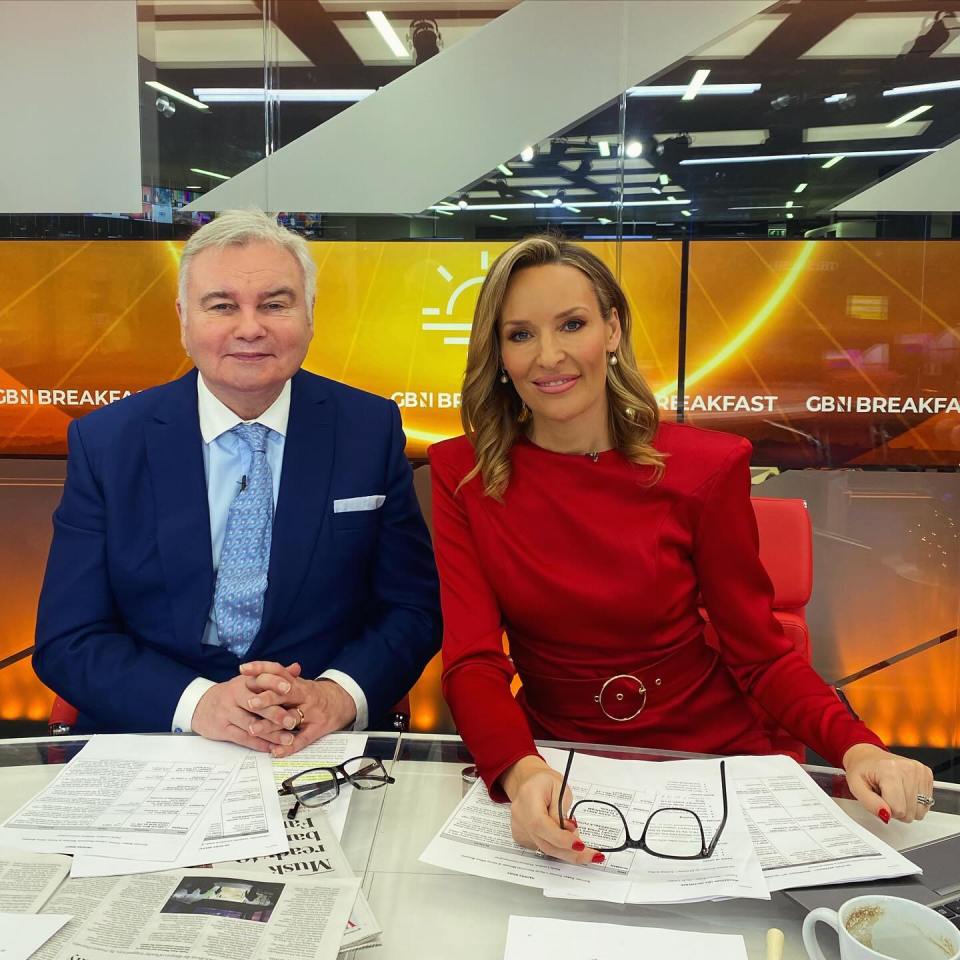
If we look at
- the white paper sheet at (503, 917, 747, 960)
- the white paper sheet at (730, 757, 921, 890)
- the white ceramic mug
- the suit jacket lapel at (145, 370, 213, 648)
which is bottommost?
the white paper sheet at (503, 917, 747, 960)

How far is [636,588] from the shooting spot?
1.71 meters

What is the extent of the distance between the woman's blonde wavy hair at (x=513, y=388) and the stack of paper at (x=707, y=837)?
647mm

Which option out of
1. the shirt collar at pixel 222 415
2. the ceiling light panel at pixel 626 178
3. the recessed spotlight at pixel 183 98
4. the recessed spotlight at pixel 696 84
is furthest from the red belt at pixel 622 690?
the recessed spotlight at pixel 183 98

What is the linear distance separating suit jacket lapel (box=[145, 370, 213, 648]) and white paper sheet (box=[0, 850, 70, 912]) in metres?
0.76

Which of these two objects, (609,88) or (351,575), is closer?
(351,575)

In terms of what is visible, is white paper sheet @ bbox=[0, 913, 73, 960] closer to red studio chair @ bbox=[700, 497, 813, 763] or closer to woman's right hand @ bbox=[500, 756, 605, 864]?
woman's right hand @ bbox=[500, 756, 605, 864]

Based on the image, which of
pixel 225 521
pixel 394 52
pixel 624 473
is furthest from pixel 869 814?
pixel 394 52

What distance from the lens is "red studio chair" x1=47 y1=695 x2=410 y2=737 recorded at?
6.04 ft

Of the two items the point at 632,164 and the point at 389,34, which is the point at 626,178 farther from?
the point at 389,34

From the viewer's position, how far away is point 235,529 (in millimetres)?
1959

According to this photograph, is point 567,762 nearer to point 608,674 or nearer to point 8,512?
point 608,674

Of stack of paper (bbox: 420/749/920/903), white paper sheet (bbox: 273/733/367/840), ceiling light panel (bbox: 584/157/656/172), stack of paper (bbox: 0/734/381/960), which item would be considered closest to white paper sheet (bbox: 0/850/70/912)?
stack of paper (bbox: 0/734/381/960)

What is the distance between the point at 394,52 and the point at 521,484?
7.15ft

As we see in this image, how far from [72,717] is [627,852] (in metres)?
1.35
